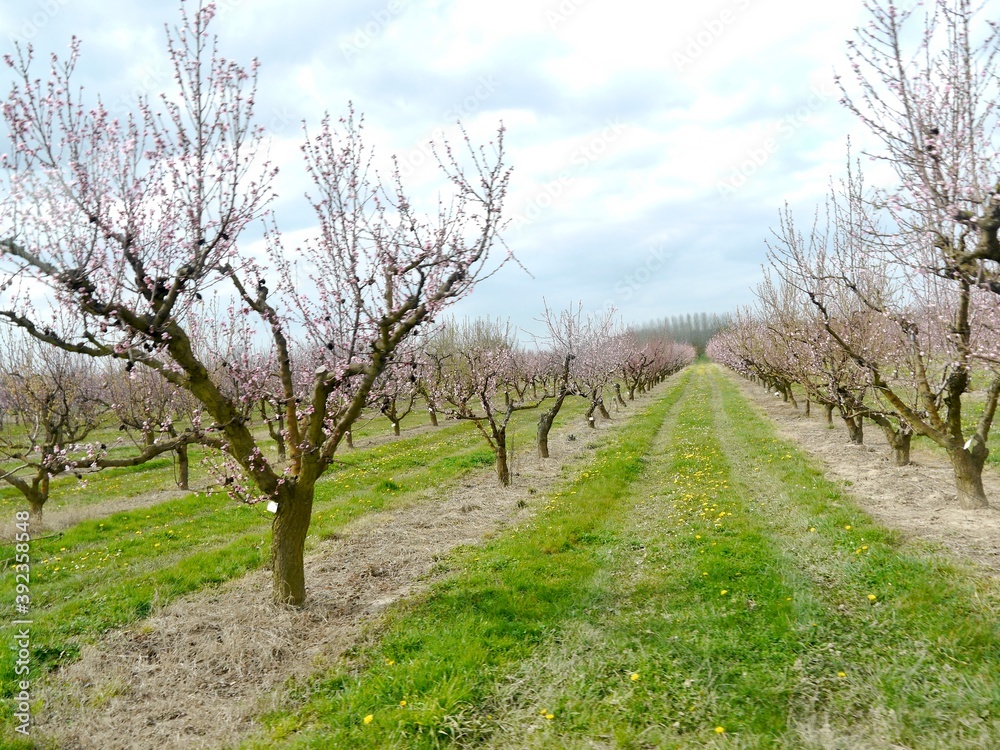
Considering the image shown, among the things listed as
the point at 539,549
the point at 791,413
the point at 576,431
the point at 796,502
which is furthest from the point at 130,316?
the point at 791,413

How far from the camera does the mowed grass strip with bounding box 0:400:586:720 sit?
699 centimetres

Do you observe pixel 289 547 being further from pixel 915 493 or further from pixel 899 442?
pixel 899 442

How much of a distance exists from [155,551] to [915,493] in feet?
44.9

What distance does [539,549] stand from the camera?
28.7ft

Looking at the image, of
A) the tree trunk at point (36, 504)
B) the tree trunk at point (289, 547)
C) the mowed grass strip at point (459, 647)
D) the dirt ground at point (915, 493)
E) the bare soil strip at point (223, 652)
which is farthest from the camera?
the tree trunk at point (36, 504)

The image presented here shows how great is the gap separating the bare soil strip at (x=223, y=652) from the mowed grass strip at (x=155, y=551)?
17.9 inches

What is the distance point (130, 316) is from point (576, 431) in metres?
21.1

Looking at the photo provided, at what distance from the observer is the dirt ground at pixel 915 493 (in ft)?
25.6

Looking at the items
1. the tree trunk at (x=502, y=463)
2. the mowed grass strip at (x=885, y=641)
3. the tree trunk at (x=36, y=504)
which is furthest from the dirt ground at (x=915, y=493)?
the tree trunk at (x=36, y=504)

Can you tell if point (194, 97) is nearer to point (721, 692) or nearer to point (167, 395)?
point (721, 692)

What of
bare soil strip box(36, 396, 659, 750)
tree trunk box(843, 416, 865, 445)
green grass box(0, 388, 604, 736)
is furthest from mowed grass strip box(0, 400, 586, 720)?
tree trunk box(843, 416, 865, 445)

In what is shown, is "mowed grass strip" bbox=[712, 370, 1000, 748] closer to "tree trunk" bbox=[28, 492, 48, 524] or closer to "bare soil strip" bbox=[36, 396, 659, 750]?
"bare soil strip" bbox=[36, 396, 659, 750]

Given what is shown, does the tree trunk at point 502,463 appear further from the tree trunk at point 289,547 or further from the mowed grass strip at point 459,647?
the tree trunk at point 289,547

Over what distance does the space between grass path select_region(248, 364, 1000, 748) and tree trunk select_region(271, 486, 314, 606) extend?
130 cm
